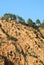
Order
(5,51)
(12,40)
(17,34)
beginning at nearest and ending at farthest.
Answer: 1. (5,51)
2. (12,40)
3. (17,34)

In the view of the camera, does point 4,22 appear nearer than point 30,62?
No

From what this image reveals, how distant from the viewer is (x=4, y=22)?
2046 inches

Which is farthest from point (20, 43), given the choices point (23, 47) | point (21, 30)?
point (21, 30)

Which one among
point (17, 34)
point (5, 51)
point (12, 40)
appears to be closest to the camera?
point (5, 51)

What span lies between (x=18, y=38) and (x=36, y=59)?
642 cm

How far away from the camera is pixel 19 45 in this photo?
4650cm

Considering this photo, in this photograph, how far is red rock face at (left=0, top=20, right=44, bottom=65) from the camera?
42438mm

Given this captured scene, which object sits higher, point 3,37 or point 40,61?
point 3,37

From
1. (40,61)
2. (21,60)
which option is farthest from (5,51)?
(40,61)

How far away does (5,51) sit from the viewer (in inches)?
1681

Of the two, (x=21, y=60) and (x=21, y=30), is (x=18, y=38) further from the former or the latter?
(x=21, y=60)

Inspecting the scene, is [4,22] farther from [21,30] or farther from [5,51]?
[5,51]

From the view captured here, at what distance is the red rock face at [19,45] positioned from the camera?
42438 mm

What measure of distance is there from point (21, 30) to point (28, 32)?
4.13 feet
